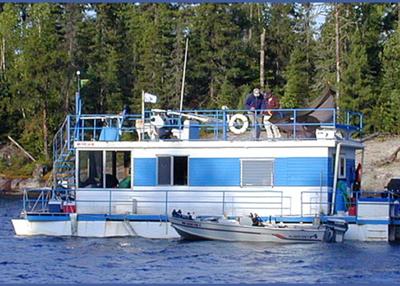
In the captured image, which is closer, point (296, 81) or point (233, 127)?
point (233, 127)

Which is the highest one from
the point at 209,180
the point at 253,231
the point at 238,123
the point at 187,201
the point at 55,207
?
the point at 238,123

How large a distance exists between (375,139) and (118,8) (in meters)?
34.3

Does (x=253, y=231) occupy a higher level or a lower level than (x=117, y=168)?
lower

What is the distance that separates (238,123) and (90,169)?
4.75m

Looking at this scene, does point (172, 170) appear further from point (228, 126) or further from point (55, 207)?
point (55, 207)

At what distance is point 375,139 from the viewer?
6025cm

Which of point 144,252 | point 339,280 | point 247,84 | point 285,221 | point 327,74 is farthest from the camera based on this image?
point 247,84

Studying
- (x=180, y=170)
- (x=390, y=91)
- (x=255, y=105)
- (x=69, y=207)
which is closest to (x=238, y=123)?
(x=255, y=105)

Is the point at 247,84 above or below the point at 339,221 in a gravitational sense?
above

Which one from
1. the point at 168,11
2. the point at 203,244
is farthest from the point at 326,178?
the point at 168,11

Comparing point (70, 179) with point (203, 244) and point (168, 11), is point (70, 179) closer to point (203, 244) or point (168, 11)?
point (203, 244)

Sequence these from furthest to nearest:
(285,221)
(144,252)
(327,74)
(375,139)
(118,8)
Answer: (118,8)
(327,74)
(375,139)
(285,221)
(144,252)

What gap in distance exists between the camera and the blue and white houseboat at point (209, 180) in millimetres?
30859

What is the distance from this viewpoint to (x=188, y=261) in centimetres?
2681
